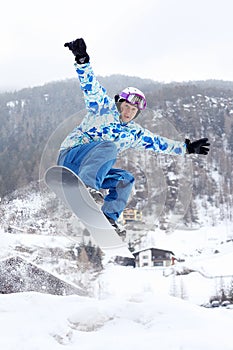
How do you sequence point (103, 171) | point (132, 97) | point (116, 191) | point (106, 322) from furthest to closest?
point (116, 191), point (132, 97), point (106, 322), point (103, 171)

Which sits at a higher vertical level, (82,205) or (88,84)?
(88,84)

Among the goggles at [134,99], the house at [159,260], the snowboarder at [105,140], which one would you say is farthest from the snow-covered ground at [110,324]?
the house at [159,260]

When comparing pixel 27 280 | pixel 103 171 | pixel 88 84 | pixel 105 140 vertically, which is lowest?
pixel 27 280

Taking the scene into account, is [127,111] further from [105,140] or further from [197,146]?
[197,146]

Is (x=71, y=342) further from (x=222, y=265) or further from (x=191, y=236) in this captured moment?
(x=191, y=236)

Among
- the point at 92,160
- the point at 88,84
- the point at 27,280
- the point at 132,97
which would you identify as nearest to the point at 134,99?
the point at 132,97

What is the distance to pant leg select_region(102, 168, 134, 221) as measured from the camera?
4531 millimetres

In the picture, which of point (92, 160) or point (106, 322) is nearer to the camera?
point (92, 160)

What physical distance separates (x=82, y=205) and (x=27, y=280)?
25.2m

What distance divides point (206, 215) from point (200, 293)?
36.5 meters

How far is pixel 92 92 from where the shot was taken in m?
4.19

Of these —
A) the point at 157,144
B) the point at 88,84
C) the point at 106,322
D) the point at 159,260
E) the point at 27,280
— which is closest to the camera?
the point at 88,84

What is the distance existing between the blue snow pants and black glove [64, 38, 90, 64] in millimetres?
814

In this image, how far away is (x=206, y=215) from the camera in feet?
260
